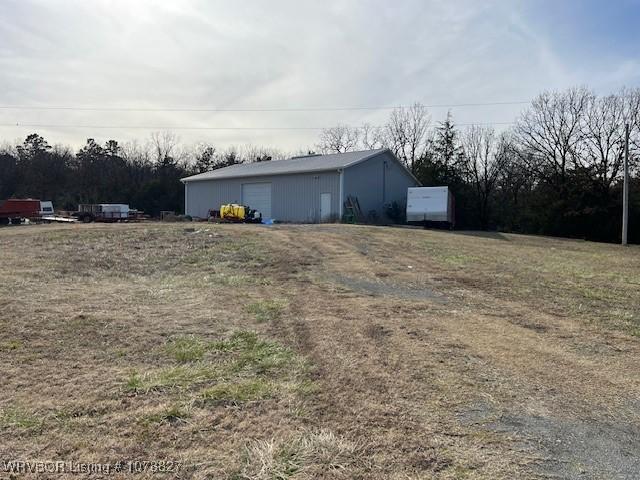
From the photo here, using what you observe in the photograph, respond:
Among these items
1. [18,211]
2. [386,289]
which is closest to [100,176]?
[18,211]

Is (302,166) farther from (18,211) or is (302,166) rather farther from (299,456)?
(299,456)

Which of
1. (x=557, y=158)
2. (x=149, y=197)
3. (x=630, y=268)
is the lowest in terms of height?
(x=630, y=268)

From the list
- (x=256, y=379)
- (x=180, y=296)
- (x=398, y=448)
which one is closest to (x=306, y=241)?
(x=180, y=296)

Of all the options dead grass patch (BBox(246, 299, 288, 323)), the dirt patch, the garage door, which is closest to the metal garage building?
the garage door

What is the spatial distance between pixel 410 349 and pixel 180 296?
13.0 feet

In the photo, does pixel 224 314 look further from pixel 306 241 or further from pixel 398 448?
pixel 306 241

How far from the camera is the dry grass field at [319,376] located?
2869 mm

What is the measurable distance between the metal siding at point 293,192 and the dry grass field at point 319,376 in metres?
17.3

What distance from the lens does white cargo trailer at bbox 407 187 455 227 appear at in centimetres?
2597

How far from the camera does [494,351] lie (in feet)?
16.3

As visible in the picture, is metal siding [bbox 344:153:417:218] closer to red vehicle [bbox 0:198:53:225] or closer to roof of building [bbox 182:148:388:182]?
roof of building [bbox 182:148:388:182]

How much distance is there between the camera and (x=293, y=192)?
2772 cm

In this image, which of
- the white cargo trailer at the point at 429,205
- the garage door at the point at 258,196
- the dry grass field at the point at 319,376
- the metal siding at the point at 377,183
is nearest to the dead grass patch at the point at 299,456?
the dry grass field at the point at 319,376

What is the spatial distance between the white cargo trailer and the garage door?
27.9ft
